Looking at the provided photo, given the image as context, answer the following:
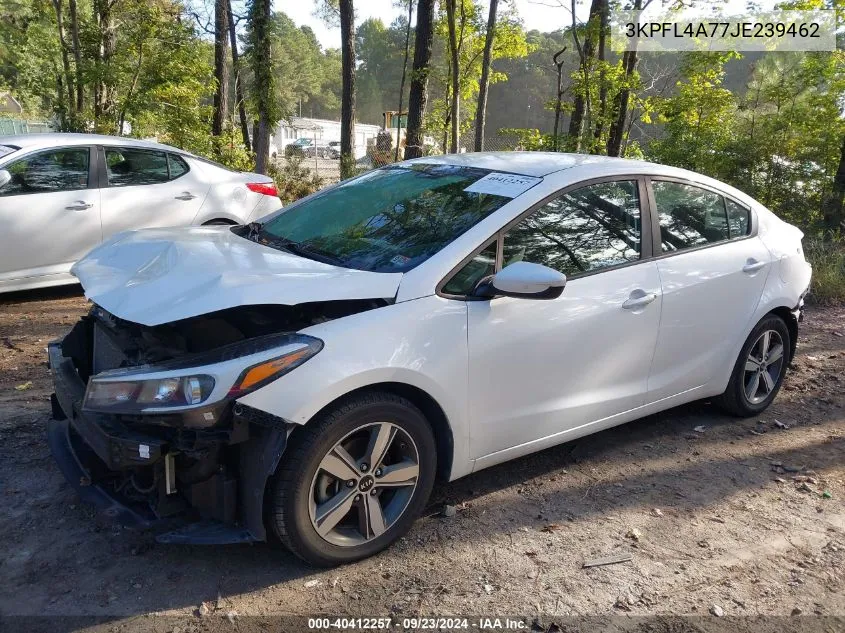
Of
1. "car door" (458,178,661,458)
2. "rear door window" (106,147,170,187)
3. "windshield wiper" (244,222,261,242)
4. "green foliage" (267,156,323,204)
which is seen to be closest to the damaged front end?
"car door" (458,178,661,458)

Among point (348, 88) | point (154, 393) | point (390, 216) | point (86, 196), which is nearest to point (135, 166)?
point (86, 196)

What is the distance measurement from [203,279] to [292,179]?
15.3m

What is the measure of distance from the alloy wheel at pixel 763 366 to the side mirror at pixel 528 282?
2.13 m

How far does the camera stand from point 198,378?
255cm

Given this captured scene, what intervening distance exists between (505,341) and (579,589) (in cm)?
107

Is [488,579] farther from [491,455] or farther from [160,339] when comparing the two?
[160,339]

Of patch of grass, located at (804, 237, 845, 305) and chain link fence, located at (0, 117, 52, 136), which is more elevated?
chain link fence, located at (0, 117, 52, 136)

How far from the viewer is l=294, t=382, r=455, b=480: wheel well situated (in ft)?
9.41

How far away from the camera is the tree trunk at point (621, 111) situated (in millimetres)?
11914

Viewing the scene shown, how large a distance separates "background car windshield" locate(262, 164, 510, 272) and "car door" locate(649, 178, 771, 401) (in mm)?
1121

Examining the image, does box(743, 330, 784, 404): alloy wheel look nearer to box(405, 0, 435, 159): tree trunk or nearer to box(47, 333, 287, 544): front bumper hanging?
box(47, 333, 287, 544): front bumper hanging

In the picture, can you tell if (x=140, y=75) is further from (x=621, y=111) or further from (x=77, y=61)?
(x=621, y=111)

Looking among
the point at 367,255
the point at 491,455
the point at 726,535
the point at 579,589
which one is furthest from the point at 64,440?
the point at 726,535

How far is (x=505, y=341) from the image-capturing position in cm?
314
